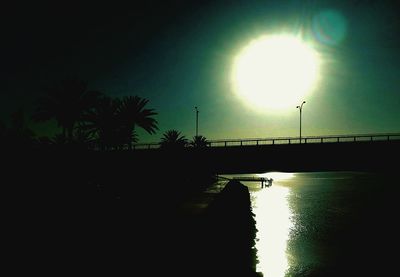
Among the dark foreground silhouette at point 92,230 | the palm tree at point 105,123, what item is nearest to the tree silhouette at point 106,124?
the palm tree at point 105,123

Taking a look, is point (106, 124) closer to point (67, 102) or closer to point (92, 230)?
point (67, 102)

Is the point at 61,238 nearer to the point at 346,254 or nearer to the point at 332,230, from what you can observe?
the point at 346,254

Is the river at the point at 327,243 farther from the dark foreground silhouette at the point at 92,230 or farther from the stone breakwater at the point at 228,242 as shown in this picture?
the dark foreground silhouette at the point at 92,230

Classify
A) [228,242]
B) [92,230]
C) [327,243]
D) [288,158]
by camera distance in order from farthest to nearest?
[288,158], [327,243], [228,242], [92,230]

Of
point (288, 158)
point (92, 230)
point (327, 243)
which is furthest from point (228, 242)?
point (288, 158)

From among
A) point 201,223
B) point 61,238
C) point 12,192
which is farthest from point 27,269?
point 12,192

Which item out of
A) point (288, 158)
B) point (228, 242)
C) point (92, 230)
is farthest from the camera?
point (288, 158)

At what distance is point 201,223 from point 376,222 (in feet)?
131

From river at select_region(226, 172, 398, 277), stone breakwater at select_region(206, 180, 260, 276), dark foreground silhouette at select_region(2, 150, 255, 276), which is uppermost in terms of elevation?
dark foreground silhouette at select_region(2, 150, 255, 276)

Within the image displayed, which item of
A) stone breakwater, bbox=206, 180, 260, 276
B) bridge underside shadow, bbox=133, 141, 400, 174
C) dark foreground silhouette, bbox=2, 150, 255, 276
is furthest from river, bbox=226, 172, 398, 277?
bridge underside shadow, bbox=133, 141, 400, 174

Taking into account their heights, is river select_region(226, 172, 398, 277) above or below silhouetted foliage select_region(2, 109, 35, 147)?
below

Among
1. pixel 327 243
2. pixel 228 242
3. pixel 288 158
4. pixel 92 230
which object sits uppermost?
pixel 288 158

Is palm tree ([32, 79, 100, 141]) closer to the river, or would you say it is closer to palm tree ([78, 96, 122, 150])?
palm tree ([78, 96, 122, 150])

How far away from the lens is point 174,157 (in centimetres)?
4794
